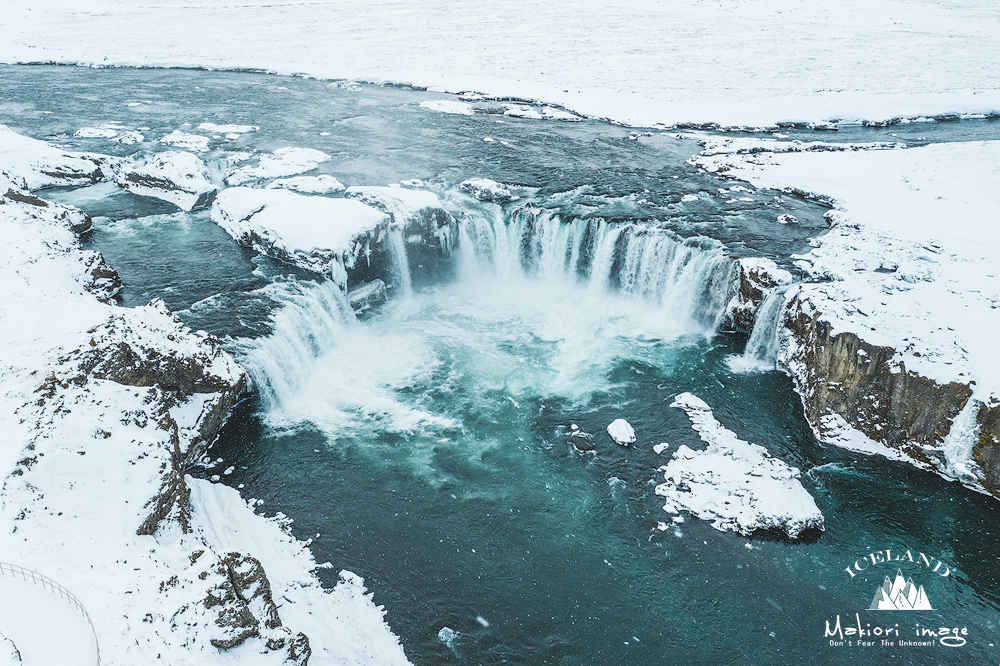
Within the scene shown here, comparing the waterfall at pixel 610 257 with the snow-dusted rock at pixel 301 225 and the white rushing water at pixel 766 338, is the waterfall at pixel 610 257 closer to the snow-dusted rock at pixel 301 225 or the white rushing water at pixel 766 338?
the white rushing water at pixel 766 338

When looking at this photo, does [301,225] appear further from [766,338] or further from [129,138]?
[129,138]

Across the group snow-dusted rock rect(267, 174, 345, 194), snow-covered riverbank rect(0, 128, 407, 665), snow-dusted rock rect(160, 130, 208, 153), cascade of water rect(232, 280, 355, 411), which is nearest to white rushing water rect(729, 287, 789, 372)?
cascade of water rect(232, 280, 355, 411)

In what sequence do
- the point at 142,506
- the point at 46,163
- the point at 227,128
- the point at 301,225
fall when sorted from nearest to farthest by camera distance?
the point at 142,506 → the point at 301,225 → the point at 46,163 → the point at 227,128

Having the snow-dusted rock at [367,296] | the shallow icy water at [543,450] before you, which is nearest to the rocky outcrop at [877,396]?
the shallow icy water at [543,450]

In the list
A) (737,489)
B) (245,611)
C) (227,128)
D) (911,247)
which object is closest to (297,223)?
(245,611)

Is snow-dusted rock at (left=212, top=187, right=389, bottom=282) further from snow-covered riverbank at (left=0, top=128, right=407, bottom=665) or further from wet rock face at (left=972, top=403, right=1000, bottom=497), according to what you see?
wet rock face at (left=972, top=403, right=1000, bottom=497)

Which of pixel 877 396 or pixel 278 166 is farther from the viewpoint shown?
pixel 278 166
